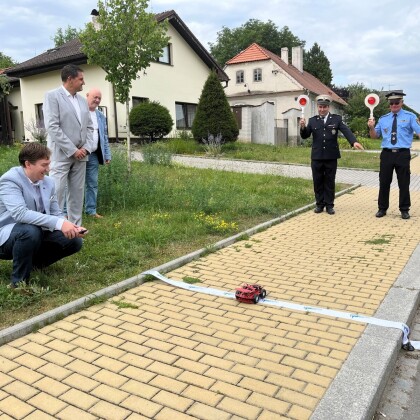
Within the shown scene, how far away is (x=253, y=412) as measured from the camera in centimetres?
252

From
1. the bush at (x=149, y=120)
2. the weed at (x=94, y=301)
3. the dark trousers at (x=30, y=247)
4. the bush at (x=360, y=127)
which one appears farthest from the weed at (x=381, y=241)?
the bush at (x=360, y=127)

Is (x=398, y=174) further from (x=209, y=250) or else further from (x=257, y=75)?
(x=257, y=75)

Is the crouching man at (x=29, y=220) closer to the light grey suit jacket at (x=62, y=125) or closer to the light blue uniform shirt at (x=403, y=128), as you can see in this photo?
→ the light grey suit jacket at (x=62, y=125)

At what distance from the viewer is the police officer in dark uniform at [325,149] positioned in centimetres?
812

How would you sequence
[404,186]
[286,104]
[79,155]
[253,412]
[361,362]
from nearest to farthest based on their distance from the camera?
[253,412] < [361,362] < [79,155] < [404,186] < [286,104]

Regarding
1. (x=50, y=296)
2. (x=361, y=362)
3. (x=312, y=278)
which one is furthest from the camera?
(x=312, y=278)

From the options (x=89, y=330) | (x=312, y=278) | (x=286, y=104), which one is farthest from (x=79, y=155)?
(x=286, y=104)

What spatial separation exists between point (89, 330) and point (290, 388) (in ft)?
5.34

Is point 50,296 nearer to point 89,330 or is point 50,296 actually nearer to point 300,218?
point 89,330

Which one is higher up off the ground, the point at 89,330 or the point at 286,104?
the point at 286,104

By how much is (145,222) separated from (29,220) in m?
2.82

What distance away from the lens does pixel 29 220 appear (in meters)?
3.89

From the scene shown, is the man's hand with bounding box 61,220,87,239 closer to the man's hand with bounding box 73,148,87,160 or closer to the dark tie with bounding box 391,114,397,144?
the man's hand with bounding box 73,148,87,160

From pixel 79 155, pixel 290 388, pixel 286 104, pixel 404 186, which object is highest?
pixel 286 104
